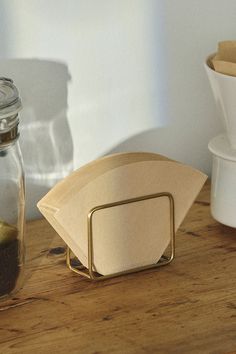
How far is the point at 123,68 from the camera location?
3.61 ft

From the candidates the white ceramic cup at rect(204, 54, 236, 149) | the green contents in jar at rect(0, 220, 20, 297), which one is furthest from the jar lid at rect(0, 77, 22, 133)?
the white ceramic cup at rect(204, 54, 236, 149)

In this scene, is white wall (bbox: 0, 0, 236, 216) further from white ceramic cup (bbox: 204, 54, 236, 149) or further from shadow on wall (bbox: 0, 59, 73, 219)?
white ceramic cup (bbox: 204, 54, 236, 149)

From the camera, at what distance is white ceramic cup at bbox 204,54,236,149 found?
3.13 feet

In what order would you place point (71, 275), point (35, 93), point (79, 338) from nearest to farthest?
1. point (79, 338)
2. point (71, 275)
3. point (35, 93)

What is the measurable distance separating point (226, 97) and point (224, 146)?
8cm

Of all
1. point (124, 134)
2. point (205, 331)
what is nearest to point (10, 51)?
point (124, 134)

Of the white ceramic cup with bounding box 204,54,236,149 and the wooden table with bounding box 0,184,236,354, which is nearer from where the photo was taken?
the wooden table with bounding box 0,184,236,354

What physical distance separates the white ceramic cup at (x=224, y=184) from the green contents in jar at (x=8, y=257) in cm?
26

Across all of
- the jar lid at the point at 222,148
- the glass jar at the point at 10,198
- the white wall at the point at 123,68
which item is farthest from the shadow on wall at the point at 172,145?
the glass jar at the point at 10,198

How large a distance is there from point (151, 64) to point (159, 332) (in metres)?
0.43

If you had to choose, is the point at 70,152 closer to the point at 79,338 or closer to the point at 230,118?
the point at 230,118

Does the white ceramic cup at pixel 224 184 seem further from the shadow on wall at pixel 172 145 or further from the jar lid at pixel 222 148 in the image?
the shadow on wall at pixel 172 145

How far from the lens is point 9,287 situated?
2.93 feet

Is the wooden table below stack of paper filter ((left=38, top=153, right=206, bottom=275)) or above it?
below
